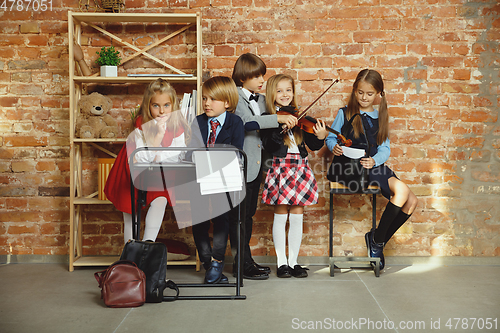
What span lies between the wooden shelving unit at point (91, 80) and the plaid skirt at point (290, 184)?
683 millimetres

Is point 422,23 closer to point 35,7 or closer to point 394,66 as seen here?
point 394,66

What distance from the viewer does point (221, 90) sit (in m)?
2.30

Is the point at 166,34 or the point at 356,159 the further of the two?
the point at 166,34

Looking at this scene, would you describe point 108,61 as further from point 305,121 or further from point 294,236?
point 294,236

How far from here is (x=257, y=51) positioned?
Answer: 9.30ft

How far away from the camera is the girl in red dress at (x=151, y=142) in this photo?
2.42 m

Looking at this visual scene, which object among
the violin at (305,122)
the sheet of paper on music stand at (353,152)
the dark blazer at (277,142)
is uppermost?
the violin at (305,122)

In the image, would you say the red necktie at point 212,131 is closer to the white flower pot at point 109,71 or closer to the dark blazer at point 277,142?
the dark blazer at point 277,142

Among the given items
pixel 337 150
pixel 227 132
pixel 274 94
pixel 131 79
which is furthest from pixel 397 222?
pixel 131 79

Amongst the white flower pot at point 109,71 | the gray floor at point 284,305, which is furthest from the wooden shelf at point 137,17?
the gray floor at point 284,305

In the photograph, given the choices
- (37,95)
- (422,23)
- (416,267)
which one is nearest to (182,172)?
(37,95)

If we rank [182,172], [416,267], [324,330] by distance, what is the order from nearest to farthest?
[324,330] < [182,172] < [416,267]

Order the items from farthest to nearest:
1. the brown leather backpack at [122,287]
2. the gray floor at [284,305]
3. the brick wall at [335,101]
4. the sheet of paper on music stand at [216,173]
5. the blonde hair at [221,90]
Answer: the brick wall at [335,101], the blonde hair at [221,90], the sheet of paper on music stand at [216,173], the brown leather backpack at [122,287], the gray floor at [284,305]

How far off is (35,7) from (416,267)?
3.22 m
